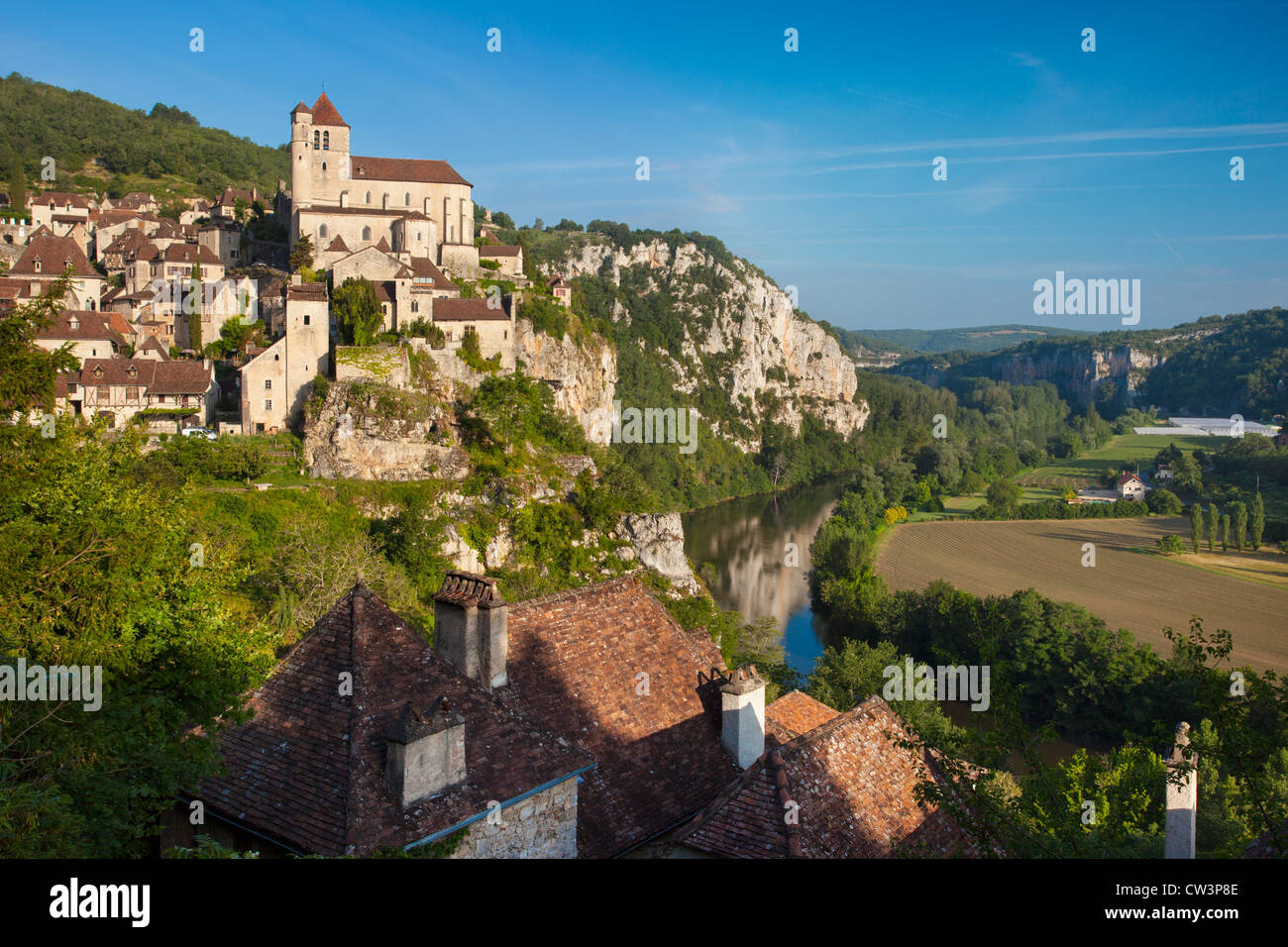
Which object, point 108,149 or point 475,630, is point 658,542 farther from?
point 108,149

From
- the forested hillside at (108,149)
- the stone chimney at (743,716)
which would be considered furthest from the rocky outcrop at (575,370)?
the forested hillside at (108,149)

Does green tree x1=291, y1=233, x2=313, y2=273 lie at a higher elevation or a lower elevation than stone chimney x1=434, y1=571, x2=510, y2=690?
higher

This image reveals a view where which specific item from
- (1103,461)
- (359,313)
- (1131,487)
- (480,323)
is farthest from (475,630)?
(1103,461)

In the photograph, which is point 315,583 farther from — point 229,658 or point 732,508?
point 732,508

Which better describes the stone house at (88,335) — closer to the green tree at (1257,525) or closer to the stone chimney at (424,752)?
the stone chimney at (424,752)

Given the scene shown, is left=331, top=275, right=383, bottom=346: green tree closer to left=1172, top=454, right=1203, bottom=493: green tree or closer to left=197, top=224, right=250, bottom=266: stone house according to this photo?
left=197, top=224, right=250, bottom=266: stone house

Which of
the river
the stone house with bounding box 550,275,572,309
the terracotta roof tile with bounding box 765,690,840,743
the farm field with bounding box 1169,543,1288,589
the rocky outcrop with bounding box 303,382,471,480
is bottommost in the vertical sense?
the river

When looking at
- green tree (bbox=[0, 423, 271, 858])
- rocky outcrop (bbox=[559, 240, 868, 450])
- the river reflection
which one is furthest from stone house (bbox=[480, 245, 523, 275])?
rocky outcrop (bbox=[559, 240, 868, 450])
